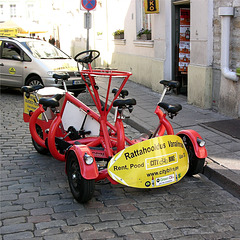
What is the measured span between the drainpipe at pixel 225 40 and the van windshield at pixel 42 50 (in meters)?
5.90

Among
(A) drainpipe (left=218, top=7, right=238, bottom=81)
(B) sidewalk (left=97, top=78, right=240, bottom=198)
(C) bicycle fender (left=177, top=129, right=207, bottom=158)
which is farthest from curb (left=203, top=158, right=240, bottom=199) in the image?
(A) drainpipe (left=218, top=7, right=238, bottom=81)

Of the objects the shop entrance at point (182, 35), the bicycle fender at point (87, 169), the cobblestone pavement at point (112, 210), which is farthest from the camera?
the shop entrance at point (182, 35)

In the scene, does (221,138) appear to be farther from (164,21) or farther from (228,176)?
(164,21)

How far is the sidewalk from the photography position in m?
5.03

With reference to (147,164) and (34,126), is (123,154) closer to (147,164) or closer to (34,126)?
(147,164)

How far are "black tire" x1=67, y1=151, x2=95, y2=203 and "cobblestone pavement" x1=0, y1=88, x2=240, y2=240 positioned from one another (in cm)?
11

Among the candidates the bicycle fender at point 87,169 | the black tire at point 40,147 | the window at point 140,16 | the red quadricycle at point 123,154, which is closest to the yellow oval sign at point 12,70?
the window at point 140,16

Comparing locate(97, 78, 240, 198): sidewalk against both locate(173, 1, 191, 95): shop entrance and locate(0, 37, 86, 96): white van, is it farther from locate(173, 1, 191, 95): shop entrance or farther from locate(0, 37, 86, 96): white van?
locate(0, 37, 86, 96): white van

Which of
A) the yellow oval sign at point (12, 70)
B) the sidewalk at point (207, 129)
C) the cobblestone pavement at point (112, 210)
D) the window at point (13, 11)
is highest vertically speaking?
the window at point (13, 11)

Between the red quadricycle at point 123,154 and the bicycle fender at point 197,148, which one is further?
the bicycle fender at point 197,148

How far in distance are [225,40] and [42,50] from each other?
6300 millimetres

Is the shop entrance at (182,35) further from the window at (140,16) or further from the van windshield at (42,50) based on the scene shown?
the van windshield at (42,50)

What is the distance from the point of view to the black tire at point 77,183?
4240mm

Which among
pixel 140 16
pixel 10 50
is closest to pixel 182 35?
pixel 140 16
